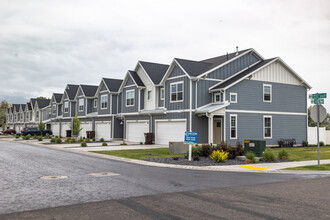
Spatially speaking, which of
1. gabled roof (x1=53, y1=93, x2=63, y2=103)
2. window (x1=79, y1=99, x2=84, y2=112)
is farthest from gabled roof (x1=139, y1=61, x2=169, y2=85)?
gabled roof (x1=53, y1=93, x2=63, y2=103)

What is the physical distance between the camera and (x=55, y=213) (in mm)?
6656

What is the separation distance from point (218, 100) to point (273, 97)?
641 cm

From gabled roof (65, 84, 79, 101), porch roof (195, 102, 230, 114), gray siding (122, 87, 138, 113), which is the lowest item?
porch roof (195, 102, 230, 114)

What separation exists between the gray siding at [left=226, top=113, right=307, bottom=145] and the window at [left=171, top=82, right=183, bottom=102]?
4492 millimetres

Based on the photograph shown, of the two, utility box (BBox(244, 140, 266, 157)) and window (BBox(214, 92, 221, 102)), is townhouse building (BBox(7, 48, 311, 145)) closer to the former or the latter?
window (BBox(214, 92, 221, 102))

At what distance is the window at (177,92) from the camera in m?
28.4

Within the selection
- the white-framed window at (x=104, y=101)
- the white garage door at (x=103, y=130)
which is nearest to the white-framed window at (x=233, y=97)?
the white garage door at (x=103, y=130)

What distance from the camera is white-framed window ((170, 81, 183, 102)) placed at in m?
28.4

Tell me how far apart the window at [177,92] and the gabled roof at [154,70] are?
3465 mm

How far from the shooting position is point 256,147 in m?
18.5

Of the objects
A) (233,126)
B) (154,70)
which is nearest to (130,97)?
(154,70)

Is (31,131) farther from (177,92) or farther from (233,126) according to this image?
(233,126)

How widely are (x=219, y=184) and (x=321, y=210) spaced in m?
3.71

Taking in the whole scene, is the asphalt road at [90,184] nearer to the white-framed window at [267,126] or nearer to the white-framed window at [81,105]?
the white-framed window at [267,126]
